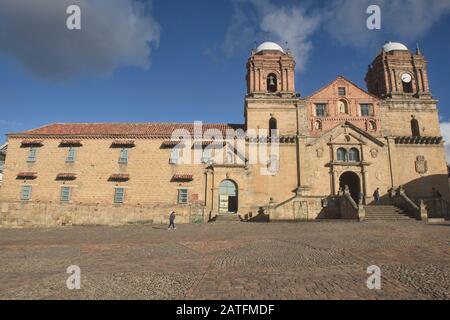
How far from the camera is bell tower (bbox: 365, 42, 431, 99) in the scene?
1315 inches

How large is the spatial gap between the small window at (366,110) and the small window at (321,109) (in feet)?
13.4

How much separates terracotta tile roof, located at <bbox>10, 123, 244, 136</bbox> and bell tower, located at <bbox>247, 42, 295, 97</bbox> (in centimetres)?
471

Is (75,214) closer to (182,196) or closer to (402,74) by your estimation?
(182,196)

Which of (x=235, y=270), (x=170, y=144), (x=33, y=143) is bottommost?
(x=235, y=270)

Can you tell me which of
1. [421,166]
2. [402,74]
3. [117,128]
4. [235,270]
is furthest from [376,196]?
[117,128]

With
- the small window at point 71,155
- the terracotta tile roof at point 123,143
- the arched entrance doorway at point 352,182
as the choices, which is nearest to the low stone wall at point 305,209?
the arched entrance doorway at point 352,182

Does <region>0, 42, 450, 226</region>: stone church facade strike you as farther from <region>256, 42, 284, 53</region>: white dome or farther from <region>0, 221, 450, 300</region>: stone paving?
<region>0, 221, 450, 300</region>: stone paving

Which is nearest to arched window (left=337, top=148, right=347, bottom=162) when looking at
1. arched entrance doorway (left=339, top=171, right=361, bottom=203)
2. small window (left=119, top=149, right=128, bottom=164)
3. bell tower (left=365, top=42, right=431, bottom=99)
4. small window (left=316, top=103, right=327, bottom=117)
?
arched entrance doorway (left=339, top=171, right=361, bottom=203)

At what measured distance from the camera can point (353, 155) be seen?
31.4 m

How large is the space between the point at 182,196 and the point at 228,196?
4.48 m

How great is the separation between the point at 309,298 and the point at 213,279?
2.33 m
